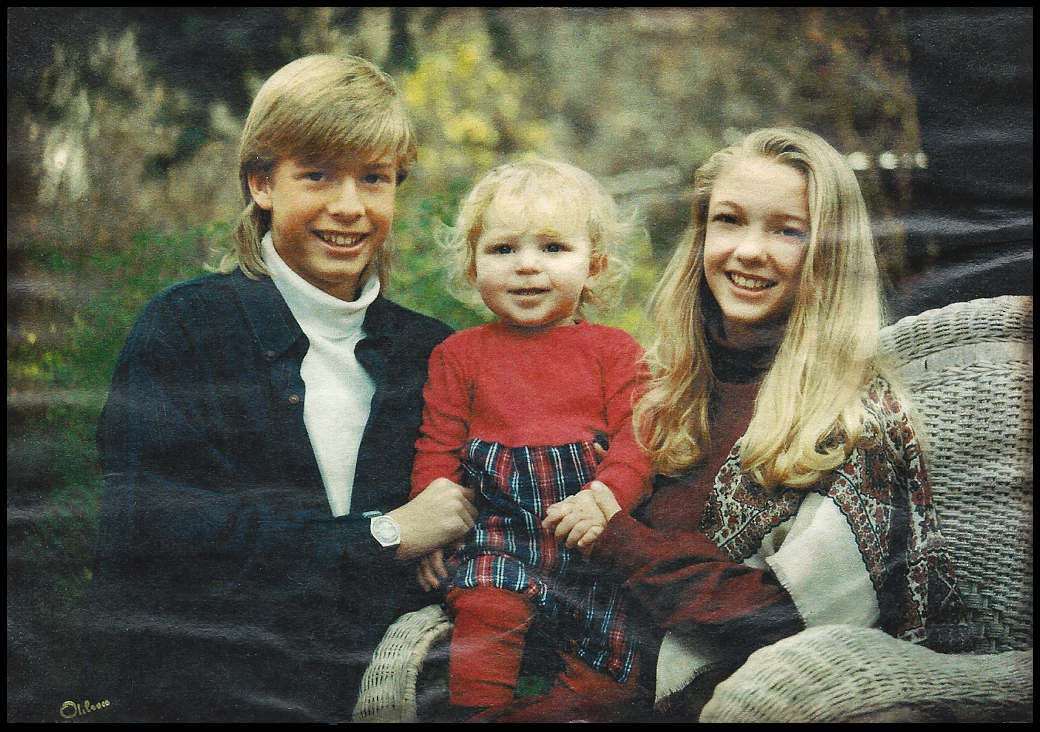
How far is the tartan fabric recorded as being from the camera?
2326 mm

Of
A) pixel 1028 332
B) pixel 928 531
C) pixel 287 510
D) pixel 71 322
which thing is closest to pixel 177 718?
pixel 287 510

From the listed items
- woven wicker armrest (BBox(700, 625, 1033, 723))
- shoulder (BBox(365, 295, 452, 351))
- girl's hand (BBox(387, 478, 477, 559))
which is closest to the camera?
woven wicker armrest (BBox(700, 625, 1033, 723))

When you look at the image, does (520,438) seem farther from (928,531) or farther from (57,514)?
(57,514)

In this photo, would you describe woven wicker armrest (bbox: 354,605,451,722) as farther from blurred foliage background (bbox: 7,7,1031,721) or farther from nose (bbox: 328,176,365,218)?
nose (bbox: 328,176,365,218)

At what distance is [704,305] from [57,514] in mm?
1935

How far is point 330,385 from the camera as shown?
2.44 metres

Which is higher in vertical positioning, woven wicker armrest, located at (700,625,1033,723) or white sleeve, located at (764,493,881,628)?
white sleeve, located at (764,493,881,628)

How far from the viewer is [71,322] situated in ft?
A: 8.30

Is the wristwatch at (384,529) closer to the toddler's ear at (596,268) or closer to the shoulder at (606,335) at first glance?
the shoulder at (606,335)

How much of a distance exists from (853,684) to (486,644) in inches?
37.3

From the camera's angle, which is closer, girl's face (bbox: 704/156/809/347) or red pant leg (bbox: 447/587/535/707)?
red pant leg (bbox: 447/587/535/707)

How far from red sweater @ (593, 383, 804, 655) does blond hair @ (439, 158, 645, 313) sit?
658mm

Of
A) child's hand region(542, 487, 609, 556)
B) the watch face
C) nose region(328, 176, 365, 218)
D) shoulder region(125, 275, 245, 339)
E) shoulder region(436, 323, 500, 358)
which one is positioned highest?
nose region(328, 176, 365, 218)
